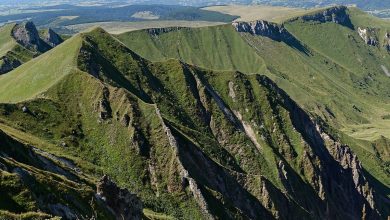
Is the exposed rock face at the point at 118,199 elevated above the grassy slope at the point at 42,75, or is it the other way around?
the exposed rock face at the point at 118,199

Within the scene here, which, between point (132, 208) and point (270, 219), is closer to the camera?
point (132, 208)

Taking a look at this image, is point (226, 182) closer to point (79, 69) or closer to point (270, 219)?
point (270, 219)

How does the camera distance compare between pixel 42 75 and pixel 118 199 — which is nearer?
pixel 118 199

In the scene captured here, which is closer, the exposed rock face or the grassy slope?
the exposed rock face

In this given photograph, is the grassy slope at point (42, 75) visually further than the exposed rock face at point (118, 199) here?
Yes

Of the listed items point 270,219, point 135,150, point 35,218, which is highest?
point 35,218

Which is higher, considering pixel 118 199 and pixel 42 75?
pixel 118 199

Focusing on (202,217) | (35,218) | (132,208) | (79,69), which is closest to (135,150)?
(202,217)

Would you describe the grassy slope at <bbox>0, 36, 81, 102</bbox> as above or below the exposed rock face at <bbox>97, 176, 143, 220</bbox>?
below
